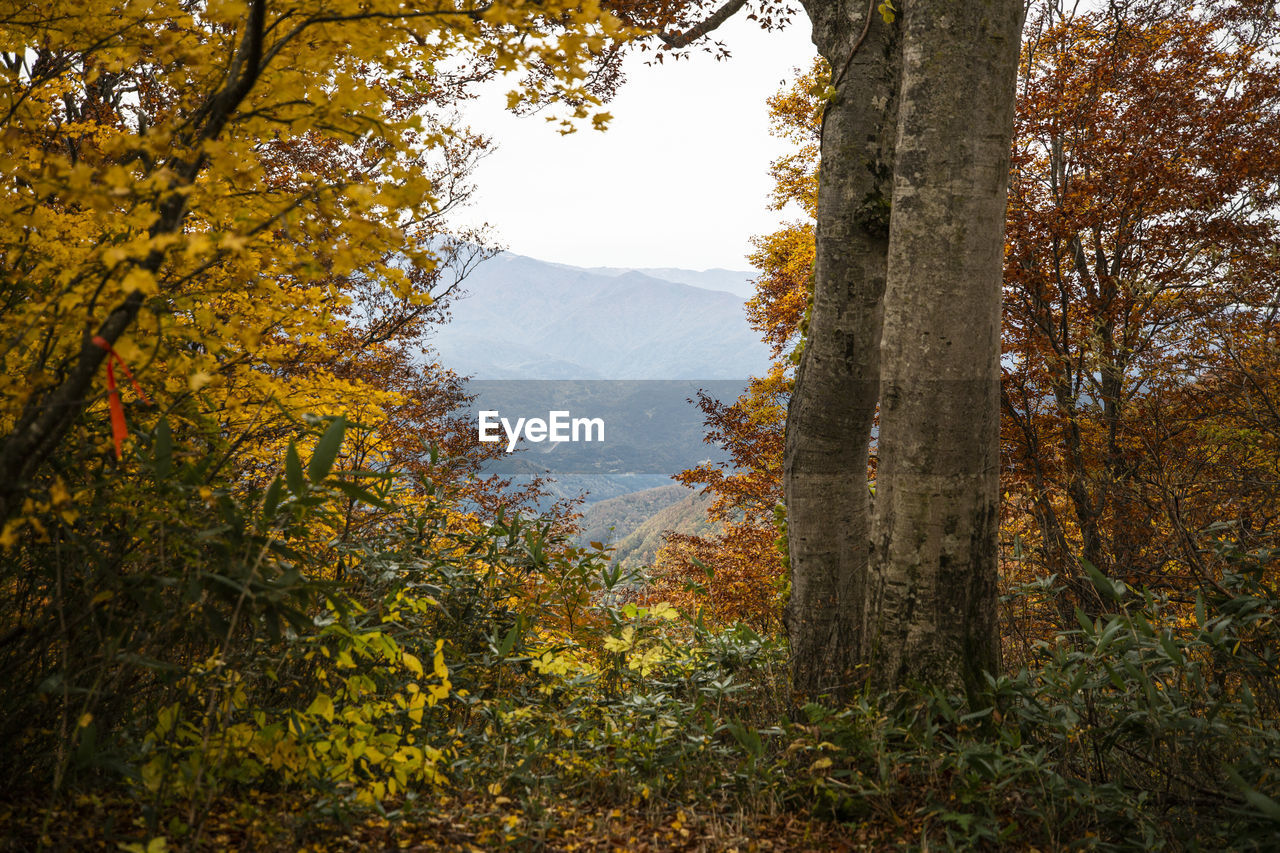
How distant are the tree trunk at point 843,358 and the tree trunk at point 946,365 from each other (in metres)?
0.86

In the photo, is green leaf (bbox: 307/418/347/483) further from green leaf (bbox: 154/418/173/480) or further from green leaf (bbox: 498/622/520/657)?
green leaf (bbox: 498/622/520/657)

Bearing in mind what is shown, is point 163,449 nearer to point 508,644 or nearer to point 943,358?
point 508,644

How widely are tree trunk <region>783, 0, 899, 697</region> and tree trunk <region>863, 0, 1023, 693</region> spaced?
0.86 meters

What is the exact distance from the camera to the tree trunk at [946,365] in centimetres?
277

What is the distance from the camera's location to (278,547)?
5.88 ft

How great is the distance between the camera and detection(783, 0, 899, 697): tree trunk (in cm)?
378

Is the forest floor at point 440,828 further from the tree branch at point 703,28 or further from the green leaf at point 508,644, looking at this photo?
the tree branch at point 703,28

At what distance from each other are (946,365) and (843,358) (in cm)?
97

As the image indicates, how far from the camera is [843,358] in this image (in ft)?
12.3

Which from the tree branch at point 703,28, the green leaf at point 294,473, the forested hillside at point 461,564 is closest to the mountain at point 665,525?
the tree branch at point 703,28

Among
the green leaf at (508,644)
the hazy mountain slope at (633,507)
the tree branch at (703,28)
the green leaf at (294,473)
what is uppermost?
the tree branch at (703,28)

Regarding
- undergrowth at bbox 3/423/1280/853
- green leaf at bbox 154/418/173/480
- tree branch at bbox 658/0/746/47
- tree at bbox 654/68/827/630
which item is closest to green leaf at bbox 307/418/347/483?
undergrowth at bbox 3/423/1280/853

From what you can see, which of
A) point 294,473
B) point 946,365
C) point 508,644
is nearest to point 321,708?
point 294,473

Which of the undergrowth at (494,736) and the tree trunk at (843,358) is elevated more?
the tree trunk at (843,358)
